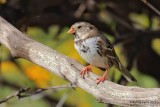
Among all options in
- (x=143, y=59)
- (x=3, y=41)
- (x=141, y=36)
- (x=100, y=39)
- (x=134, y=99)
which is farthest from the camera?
(x=143, y=59)

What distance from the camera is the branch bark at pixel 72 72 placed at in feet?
11.6

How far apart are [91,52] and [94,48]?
58 mm

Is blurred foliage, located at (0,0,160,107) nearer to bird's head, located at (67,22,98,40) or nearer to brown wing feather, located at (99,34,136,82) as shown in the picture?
brown wing feather, located at (99,34,136,82)

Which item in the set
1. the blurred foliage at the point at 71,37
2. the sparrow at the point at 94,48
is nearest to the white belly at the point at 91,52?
the sparrow at the point at 94,48

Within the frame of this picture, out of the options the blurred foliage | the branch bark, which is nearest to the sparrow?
the blurred foliage

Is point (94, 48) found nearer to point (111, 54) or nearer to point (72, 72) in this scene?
point (111, 54)

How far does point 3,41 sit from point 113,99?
1091mm

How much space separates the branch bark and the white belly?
514mm

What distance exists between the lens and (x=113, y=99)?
3678mm

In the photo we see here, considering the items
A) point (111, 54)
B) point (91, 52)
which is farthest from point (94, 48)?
point (111, 54)

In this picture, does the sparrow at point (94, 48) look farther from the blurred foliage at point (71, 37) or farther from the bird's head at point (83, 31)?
the blurred foliage at point (71, 37)

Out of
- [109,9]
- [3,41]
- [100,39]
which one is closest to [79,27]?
[100,39]

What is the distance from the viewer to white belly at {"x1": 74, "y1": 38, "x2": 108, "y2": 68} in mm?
4629

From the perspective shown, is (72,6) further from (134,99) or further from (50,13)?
(134,99)
